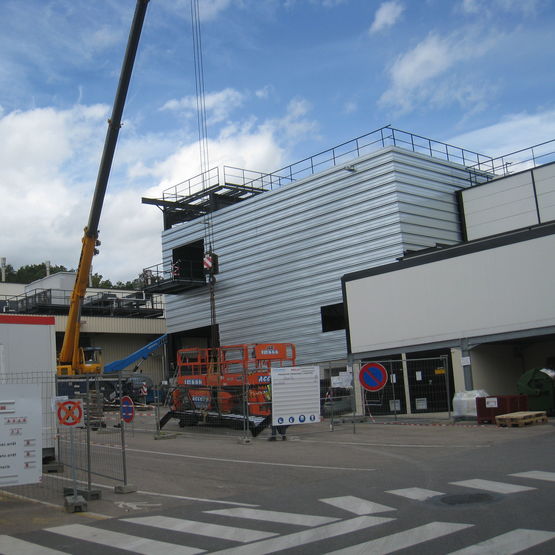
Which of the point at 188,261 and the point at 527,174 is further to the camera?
the point at 188,261

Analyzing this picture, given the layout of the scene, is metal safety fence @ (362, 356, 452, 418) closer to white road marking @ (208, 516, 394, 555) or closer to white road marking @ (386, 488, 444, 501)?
white road marking @ (386, 488, 444, 501)

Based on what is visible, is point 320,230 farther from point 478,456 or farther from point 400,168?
point 478,456

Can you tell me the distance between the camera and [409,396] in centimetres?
2608

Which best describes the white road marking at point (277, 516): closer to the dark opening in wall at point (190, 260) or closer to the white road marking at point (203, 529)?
the white road marking at point (203, 529)

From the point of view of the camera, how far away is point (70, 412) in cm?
1002

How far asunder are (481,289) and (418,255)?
419cm

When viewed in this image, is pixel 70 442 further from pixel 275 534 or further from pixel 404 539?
pixel 404 539

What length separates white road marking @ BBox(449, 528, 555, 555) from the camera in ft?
20.2

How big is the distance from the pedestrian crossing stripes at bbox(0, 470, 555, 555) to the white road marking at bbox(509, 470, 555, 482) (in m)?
0.75

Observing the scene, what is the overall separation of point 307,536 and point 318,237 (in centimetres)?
2624

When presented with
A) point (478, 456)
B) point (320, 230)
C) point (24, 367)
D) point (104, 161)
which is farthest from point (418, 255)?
point (24, 367)

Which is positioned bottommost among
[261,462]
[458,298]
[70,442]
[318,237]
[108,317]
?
[261,462]

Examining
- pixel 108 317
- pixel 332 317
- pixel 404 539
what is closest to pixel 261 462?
pixel 404 539

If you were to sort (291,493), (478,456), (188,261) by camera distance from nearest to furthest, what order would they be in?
(291,493)
(478,456)
(188,261)
